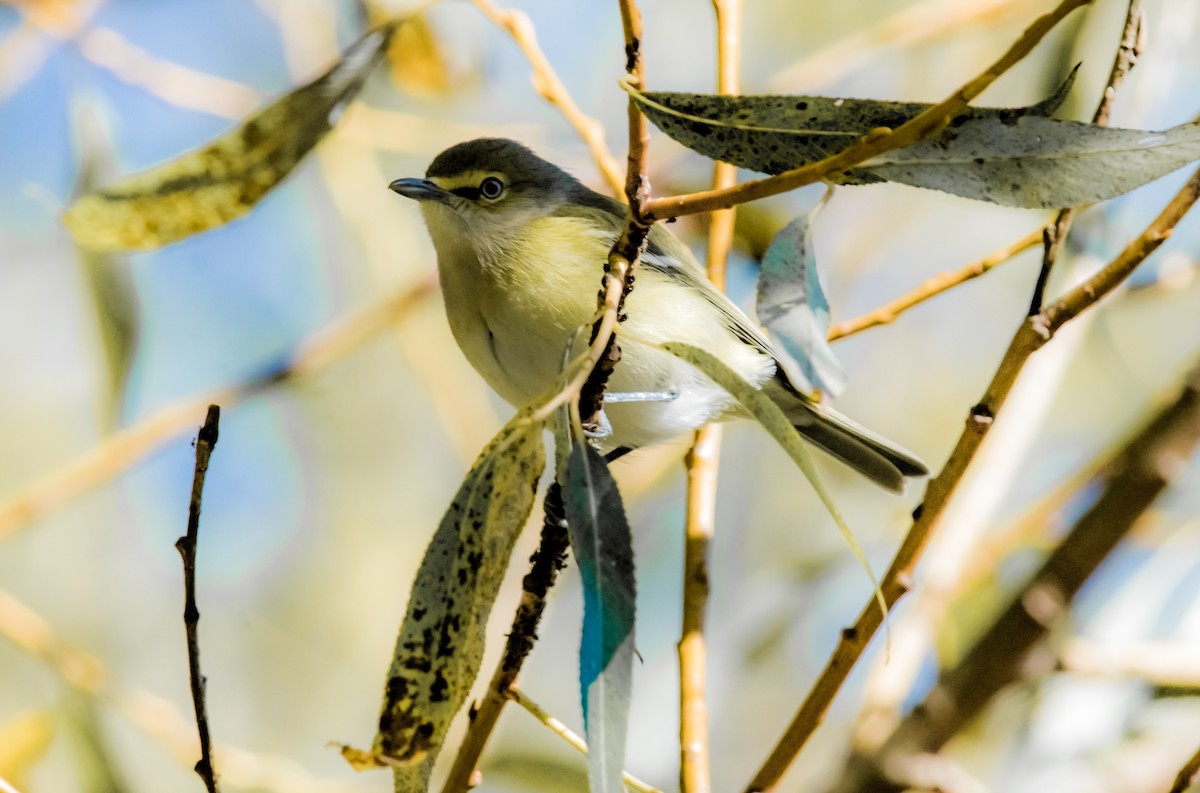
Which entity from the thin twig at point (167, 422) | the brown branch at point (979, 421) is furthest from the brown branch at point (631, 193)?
the thin twig at point (167, 422)

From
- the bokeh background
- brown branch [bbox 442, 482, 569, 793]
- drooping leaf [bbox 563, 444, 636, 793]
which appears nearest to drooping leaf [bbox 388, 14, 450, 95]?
the bokeh background

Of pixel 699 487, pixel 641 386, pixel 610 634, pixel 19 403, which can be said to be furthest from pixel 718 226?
pixel 19 403

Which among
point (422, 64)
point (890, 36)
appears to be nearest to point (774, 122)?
point (890, 36)

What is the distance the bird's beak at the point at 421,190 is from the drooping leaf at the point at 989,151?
113 cm

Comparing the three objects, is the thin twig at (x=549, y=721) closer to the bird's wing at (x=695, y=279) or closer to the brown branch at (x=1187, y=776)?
the brown branch at (x=1187, y=776)

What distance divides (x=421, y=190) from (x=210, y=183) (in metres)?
0.61

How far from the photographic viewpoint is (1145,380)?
2.89 meters

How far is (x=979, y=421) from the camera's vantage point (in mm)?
996

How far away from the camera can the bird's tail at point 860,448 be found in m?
2.15

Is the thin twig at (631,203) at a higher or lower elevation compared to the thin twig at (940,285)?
lower

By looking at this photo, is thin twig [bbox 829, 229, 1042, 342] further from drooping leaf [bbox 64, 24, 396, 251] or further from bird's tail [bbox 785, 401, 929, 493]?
drooping leaf [bbox 64, 24, 396, 251]

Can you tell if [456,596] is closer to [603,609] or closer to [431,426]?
[603,609]

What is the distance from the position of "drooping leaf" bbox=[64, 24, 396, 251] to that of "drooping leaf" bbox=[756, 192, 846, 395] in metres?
0.74

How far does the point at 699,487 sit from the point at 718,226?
21.7 inches
